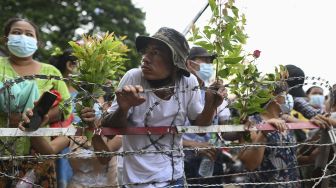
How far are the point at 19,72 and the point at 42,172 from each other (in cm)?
76

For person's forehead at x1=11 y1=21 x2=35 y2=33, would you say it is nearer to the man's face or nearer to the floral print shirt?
the man's face

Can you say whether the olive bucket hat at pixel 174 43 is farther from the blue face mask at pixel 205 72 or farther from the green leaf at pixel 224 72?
the blue face mask at pixel 205 72

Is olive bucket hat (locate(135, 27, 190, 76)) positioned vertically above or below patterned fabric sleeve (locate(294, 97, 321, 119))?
above

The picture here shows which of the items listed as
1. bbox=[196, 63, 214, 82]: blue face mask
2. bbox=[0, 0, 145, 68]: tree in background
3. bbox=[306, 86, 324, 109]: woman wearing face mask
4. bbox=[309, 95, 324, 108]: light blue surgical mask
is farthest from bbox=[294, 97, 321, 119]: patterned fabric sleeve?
bbox=[0, 0, 145, 68]: tree in background

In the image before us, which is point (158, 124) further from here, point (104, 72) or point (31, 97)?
point (31, 97)

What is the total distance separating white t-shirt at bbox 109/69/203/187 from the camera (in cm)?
270

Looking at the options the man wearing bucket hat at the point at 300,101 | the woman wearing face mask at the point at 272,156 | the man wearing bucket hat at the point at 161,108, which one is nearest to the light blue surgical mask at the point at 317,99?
the man wearing bucket hat at the point at 300,101

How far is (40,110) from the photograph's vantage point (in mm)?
2273

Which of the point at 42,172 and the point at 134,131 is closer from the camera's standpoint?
the point at 134,131

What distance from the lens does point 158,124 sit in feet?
9.07

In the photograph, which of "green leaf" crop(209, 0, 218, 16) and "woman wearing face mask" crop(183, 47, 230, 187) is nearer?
"green leaf" crop(209, 0, 218, 16)

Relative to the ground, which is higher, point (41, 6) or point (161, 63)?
point (41, 6)

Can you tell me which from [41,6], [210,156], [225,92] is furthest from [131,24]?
[225,92]

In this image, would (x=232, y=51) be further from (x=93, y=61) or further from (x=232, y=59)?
(x=93, y=61)
